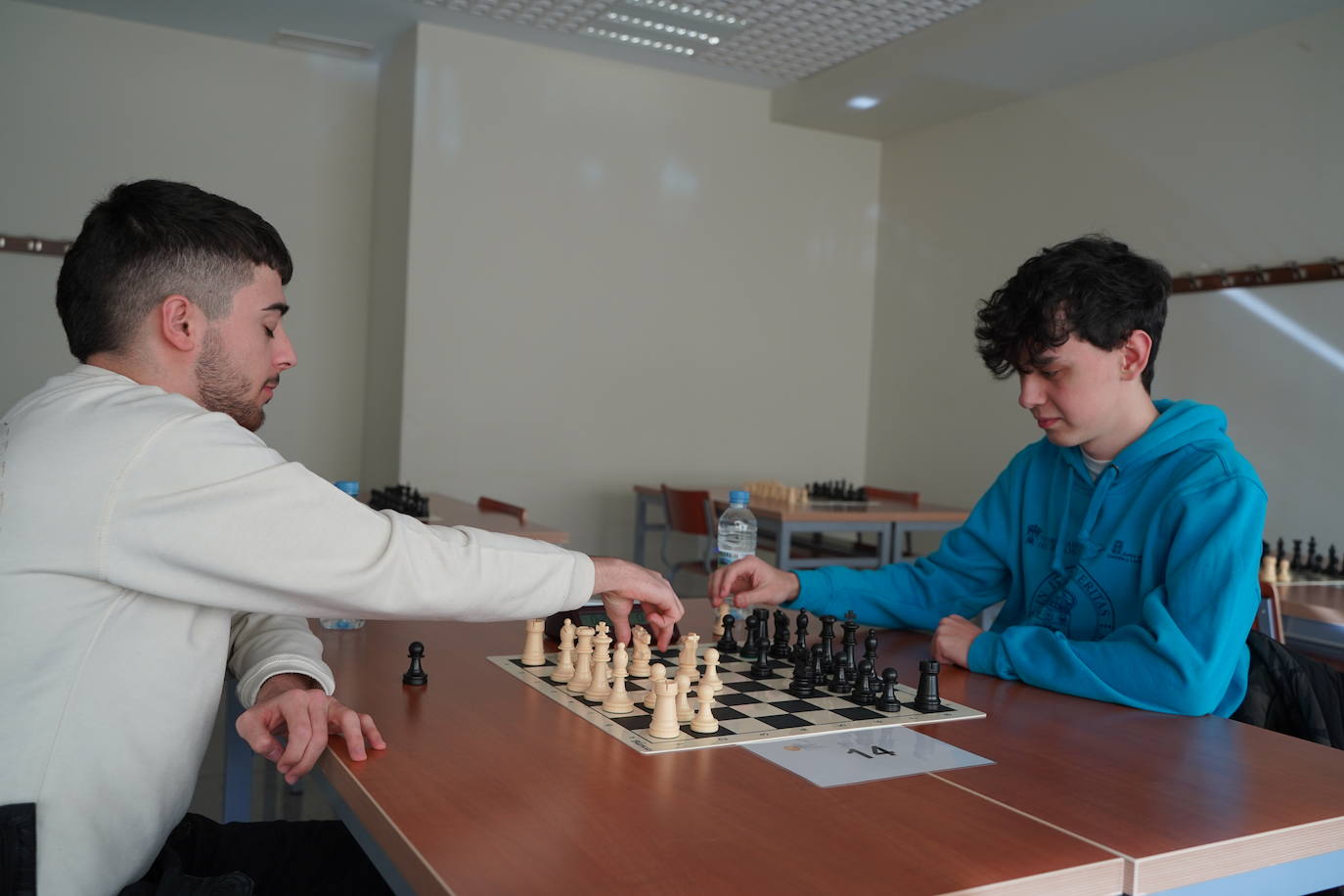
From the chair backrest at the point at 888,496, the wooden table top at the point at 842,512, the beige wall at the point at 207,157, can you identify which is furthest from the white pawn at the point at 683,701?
the beige wall at the point at 207,157

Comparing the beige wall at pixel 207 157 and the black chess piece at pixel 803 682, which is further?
the beige wall at pixel 207 157

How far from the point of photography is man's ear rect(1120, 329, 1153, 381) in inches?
72.4

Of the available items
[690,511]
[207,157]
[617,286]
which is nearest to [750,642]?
[690,511]

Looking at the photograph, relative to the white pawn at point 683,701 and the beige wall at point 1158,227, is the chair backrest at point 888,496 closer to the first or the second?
the beige wall at point 1158,227

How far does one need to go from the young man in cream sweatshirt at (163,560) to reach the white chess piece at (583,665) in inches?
7.6

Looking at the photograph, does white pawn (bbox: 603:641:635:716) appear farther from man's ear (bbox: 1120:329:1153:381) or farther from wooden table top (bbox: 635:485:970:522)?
wooden table top (bbox: 635:485:970:522)

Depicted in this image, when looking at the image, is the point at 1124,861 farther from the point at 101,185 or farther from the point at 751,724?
the point at 101,185

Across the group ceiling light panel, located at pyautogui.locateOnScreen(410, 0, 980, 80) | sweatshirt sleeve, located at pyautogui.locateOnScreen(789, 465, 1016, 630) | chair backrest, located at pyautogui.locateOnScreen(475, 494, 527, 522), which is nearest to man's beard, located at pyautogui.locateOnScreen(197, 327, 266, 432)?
sweatshirt sleeve, located at pyautogui.locateOnScreen(789, 465, 1016, 630)

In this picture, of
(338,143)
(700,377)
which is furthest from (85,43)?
(700,377)

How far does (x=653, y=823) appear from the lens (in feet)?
3.43

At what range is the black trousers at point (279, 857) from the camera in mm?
1479

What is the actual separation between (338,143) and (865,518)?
149 inches

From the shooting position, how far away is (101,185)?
18.6 ft

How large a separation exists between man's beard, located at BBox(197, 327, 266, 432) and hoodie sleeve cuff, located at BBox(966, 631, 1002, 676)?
1156mm
